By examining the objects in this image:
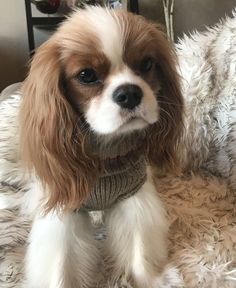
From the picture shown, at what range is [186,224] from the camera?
1146 millimetres

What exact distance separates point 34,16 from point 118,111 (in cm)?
147

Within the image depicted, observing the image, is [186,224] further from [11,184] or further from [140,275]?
[11,184]

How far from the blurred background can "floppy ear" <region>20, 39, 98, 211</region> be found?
1307 millimetres

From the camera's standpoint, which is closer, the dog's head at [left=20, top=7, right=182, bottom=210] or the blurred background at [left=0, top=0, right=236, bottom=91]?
the dog's head at [left=20, top=7, right=182, bottom=210]

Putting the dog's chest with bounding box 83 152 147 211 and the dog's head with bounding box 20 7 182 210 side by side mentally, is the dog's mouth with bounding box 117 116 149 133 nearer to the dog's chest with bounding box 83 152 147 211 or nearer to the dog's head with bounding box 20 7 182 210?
the dog's head with bounding box 20 7 182 210

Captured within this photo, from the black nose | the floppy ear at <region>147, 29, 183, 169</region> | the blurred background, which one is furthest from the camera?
the blurred background

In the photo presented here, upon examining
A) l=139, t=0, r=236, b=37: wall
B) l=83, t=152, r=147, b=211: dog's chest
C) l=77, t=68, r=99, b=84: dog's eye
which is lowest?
l=139, t=0, r=236, b=37: wall

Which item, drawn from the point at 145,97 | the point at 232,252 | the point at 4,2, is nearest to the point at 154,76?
the point at 145,97

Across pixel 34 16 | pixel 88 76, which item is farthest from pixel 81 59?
pixel 34 16

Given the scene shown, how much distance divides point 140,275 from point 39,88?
41 centimetres

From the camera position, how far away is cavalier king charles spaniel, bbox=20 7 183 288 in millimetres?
876

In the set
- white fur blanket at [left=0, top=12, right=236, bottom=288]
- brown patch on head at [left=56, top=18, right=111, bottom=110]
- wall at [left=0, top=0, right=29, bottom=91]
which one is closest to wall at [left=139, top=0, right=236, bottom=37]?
wall at [left=0, top=0, right=29, bottom=91]

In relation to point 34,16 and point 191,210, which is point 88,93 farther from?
point 34,16

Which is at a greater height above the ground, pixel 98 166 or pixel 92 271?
pixel 98 166
